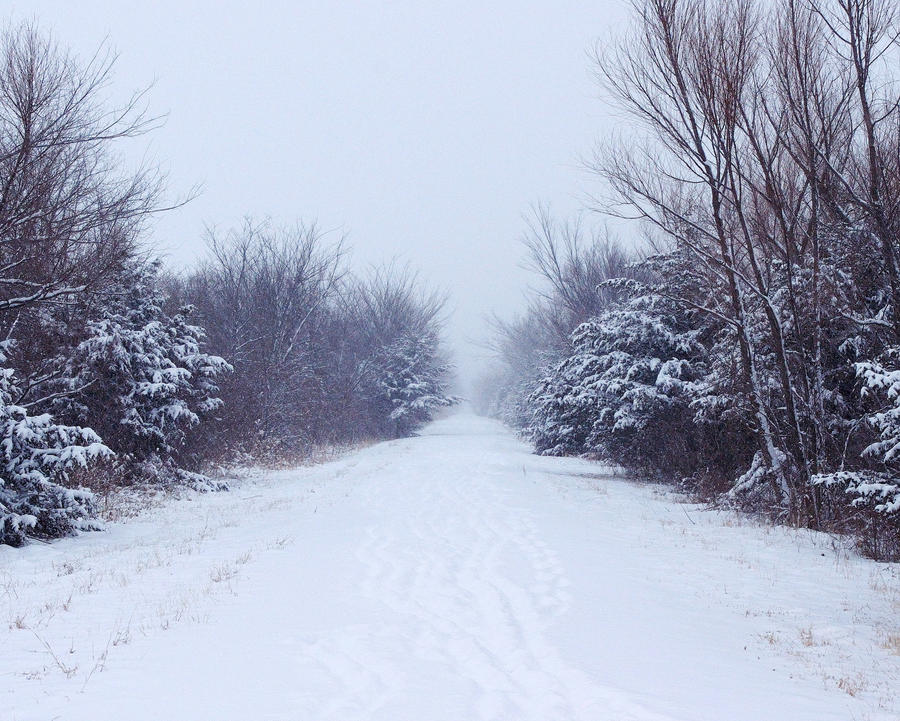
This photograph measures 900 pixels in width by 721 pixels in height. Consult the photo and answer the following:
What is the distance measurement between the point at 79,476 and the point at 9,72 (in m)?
7.41

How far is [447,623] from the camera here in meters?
5.30

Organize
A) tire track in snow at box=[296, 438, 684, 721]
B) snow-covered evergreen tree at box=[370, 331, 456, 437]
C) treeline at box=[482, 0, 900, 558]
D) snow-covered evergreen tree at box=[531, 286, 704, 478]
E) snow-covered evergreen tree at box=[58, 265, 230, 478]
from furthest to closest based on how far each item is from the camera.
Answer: snow-covered evergreen tree at box=[370, 331, 456, 437] < snow-covered evergreen tree at box=[531, 286, 704, 478] < snow-covered evergreen tree at box=[58, 265, 230, 478] < treeline at box=[482, 0, 900, 558] < tire track in snow at box=[296, 438, 684, 721]

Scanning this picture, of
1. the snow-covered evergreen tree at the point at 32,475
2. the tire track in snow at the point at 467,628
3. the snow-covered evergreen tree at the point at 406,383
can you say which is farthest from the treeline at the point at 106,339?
the snow-covered evergreen tree at the point at 406,383

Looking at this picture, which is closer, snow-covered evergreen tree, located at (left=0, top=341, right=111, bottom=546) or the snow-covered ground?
the snow-covered ground

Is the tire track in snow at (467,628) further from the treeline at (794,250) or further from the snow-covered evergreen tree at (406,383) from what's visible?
the snow-covered evergreen tree at (406,383)

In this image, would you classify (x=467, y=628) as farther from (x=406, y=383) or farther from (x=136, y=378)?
(x=406, y=383)

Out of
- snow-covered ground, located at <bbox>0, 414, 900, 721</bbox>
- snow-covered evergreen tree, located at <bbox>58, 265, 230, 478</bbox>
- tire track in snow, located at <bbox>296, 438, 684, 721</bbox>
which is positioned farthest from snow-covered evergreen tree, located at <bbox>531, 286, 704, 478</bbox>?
snow-covered evergreen tree, located at <bbox>58, 265, 230, 478</bbox>

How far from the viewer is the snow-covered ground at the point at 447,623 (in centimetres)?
377

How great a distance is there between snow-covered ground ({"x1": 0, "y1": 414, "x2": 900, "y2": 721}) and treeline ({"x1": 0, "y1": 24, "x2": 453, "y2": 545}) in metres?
1.66

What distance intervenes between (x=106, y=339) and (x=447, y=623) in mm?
11661

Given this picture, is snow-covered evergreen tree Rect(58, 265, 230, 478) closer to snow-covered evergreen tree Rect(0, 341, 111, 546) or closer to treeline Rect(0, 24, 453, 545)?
treeline Rect(0, 24, 453, 545)

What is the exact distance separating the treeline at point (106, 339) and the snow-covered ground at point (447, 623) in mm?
1662

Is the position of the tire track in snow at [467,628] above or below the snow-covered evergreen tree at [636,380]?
below

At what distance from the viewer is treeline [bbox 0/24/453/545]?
9.32 m
